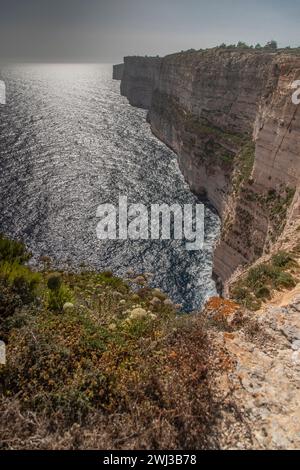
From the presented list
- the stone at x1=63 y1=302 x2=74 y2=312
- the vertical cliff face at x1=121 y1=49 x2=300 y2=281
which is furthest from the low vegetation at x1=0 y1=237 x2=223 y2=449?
the vertical cliff face at x1=121 y1=49 x2=300 y2=281

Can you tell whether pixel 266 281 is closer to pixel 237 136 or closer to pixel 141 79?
pixel 237 136

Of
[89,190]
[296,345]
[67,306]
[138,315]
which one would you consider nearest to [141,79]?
[89,190]

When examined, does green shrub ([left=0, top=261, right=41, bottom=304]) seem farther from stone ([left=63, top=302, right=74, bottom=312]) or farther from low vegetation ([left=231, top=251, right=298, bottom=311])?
low vegetation ([left=231, top=251, right=298, bottom=311])

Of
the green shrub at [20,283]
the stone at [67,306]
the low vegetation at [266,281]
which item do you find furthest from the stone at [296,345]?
the green shrub at [20,283]

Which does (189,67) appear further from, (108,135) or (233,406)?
(233,406)

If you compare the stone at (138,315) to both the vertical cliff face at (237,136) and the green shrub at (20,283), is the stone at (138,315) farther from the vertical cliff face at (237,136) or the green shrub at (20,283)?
the vertical cliff face at (237,136)

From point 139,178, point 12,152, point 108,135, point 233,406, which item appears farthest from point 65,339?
point 108,135
